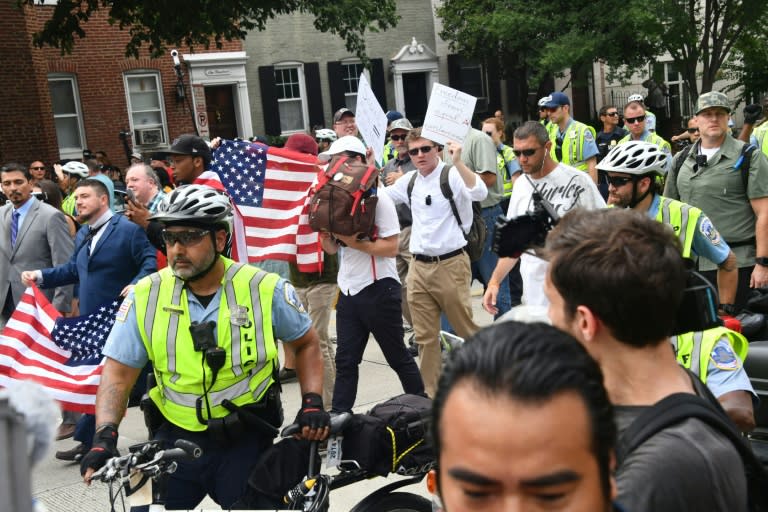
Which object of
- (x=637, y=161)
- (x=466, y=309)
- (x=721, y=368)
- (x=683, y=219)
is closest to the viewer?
(x=721, y=368)

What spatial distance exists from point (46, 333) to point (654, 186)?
352 cm

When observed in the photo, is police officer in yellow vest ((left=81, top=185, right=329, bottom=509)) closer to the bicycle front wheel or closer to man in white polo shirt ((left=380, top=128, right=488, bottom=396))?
the bicycle front wheel

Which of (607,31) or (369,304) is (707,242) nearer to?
(369,304)

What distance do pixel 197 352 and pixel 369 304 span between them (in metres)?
2.62

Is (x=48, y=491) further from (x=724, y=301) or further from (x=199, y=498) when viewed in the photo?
(x=724, y=301)

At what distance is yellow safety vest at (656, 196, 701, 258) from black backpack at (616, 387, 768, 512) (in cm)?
279

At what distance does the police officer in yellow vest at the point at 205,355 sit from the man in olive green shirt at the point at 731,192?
352 centimetres

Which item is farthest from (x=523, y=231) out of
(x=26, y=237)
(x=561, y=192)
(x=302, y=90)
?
(x=302, y=90)

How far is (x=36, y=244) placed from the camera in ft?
25.7

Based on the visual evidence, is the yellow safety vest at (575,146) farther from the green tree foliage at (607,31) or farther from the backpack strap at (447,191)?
the green tree foliage at (607,31)

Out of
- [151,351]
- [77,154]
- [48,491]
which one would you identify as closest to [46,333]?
[48,491]

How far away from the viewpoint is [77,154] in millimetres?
22984

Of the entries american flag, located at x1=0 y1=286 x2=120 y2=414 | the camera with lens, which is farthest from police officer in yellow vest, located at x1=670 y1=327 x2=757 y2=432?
american flag, located at x1=0 y1=286 x2=120 y2=414

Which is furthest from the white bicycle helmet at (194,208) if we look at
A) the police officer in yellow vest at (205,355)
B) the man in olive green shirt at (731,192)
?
the man in olive green shirt at (731,192)
